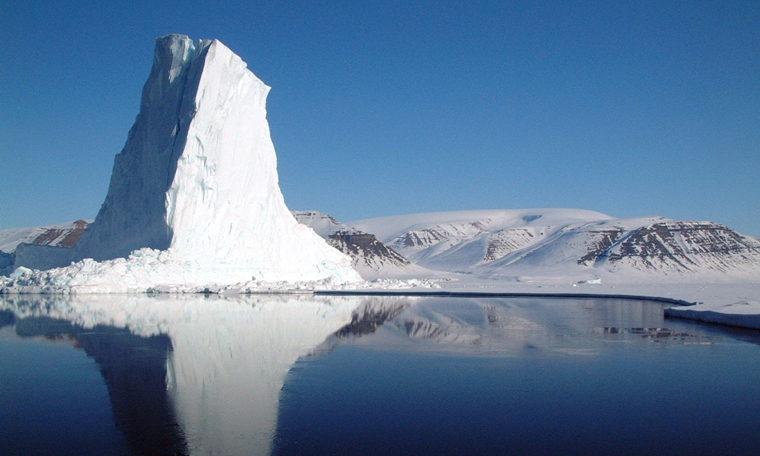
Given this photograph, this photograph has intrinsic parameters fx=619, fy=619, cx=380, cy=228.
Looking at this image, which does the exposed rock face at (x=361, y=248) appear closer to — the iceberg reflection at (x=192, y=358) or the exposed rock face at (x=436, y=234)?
the iceberg reflection at (x=192, y=358)

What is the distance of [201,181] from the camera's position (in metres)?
27.4

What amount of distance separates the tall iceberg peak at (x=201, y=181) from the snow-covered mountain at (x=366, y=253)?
2599cm

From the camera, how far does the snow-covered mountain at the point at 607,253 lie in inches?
2493

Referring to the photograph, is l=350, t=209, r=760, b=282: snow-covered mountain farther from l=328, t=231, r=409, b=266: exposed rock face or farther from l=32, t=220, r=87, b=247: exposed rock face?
l=32, t=220, r=87, b=247: exposed rock face

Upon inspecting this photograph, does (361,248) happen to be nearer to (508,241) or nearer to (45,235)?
(45,235)

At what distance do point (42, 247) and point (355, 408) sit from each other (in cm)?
3145

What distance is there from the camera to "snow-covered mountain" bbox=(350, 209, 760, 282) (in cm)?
6331

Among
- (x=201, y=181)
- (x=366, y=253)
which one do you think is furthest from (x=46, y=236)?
(x=201, y=181)

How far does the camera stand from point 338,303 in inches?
860

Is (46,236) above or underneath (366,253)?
above

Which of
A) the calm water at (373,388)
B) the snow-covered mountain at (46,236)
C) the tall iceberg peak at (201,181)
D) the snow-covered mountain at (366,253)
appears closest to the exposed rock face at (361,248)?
the snow-covered mountain at (366,253)

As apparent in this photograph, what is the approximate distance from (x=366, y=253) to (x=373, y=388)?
177 feet

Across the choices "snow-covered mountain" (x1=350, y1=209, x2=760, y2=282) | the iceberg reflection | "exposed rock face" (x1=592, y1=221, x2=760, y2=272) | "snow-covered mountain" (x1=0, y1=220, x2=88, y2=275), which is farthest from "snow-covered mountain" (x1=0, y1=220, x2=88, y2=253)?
"exposed rock face" (x1=592, y1=221, x2=760, y2=272)

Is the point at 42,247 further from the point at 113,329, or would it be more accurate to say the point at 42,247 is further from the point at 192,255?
the point at 113,329
